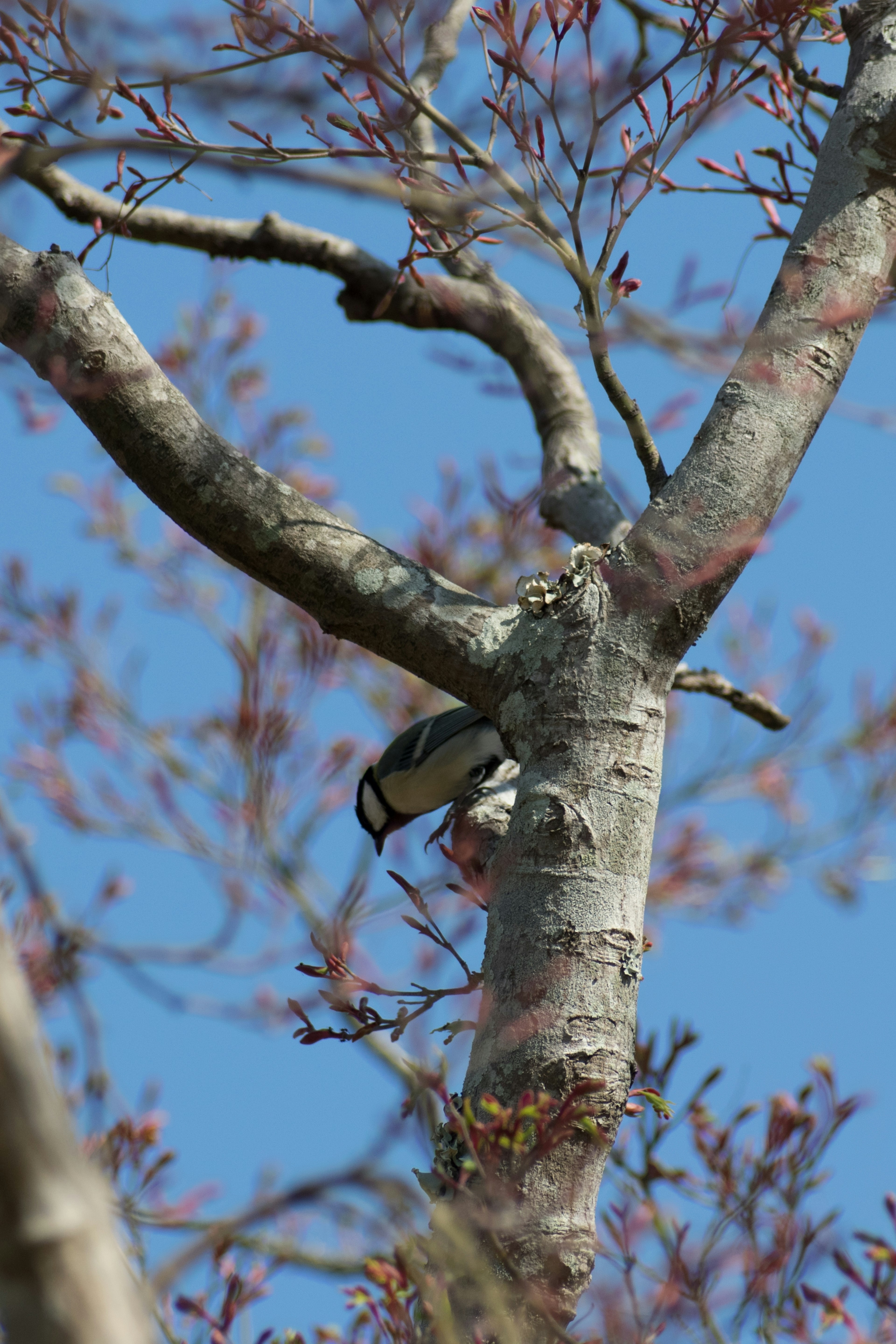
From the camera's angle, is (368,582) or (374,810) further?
(374,810)

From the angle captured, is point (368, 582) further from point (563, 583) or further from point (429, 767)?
point (429, 767)

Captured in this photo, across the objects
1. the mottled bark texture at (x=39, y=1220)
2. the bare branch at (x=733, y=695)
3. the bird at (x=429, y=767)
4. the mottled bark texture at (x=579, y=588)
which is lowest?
the mottled bark texture at (x=39, y=1220)

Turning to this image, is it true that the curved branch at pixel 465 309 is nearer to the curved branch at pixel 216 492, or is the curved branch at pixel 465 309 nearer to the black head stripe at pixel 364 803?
the curved branch at pixel 216 492

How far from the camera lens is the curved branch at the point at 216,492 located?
1805mm

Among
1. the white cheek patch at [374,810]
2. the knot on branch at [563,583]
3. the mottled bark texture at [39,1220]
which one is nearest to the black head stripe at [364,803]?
the white cheek patch at [374,810]

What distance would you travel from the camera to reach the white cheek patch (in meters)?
5.27

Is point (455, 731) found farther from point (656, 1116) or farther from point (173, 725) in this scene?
point (656, 1116)

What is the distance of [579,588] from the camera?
Result: 1781mm

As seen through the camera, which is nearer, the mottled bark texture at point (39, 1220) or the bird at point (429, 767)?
the mottled bark texture at point (39, 1220)

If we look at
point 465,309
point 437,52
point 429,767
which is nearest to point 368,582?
point 465,309

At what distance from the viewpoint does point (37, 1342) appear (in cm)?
51

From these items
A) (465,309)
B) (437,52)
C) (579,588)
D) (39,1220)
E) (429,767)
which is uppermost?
(437,52)

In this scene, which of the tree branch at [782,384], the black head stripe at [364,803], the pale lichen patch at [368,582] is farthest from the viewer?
the black head stripe at [364,803]

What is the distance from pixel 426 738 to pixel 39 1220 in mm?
4192
